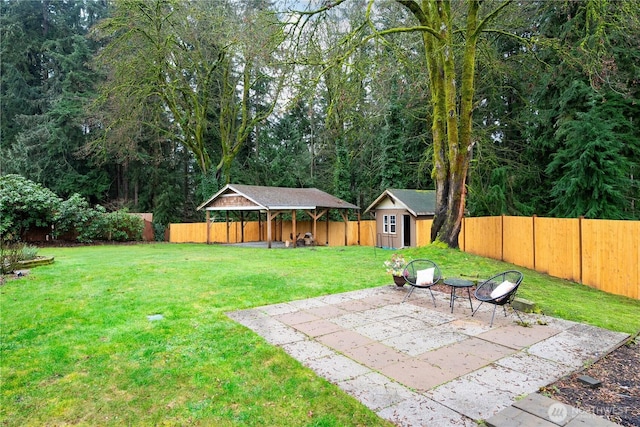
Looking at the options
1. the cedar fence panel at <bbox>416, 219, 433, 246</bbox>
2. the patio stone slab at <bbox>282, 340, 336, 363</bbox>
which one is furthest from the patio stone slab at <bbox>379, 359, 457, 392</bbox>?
the cedar fence panel at <bbox>416, 219, 433, 246</bbox>

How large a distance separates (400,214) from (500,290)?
14378 mm

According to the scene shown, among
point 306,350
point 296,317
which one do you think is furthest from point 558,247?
point 306,350

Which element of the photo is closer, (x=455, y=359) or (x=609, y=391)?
(x=609, y=391)

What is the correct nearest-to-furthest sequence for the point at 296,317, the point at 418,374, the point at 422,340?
1. the point at 418,374
2. the point at 422,340
3. the point at 296,317

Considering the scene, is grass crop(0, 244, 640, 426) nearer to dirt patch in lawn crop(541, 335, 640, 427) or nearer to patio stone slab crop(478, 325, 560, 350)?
patio stone slab crop(478, 325, 560, 350)

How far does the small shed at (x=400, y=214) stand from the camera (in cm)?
1878

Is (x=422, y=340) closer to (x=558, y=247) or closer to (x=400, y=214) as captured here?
(x=558, y=247)

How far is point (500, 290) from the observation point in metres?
5.09

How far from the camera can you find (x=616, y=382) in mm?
3227

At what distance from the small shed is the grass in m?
10.8

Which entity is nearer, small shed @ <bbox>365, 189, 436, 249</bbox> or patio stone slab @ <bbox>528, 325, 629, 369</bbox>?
patio stone slab @ <bbox>528, 325, 629, 369</bbox>

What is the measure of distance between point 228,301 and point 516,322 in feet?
14.2

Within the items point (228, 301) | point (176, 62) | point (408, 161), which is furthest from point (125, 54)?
point (228, 301)

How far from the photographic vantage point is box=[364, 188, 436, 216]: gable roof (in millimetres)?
18516
